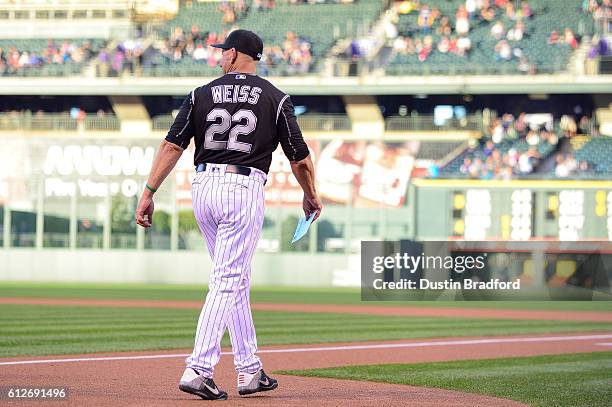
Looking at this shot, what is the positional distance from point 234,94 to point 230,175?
17.6 inches

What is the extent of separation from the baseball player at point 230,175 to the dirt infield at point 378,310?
13125 mm

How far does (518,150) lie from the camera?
34.9m

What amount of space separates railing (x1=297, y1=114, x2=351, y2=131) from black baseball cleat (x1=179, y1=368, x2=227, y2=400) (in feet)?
106

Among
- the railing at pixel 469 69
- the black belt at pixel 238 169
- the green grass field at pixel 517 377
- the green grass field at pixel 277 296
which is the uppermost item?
A: the railing at pixel 469 69

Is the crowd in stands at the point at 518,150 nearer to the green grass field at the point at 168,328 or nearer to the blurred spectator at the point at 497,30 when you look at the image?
the blurred spectator at the point at 497,30

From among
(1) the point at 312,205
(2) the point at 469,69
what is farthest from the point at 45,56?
(1) the point at 312,205

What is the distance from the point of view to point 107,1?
43.9 metres

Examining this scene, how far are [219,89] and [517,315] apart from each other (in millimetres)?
14600

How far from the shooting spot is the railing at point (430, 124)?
3744 centimetres

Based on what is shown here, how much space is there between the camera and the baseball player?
617 cm

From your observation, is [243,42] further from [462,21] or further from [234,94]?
[462,21]

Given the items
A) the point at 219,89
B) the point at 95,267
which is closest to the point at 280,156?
the point at 95,267

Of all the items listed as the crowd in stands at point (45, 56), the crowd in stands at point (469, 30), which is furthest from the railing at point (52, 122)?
the crowd in stands at point (469, 30)

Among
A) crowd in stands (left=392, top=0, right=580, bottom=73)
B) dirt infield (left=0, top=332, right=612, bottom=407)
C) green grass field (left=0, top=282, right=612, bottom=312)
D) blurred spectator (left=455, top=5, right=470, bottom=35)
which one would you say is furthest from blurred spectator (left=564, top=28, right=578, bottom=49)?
dirt infield (left=0, top=332, right=612, bottom=407)
